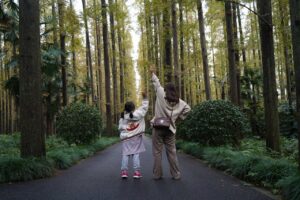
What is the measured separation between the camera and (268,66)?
313 inches

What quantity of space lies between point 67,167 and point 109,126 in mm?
16586

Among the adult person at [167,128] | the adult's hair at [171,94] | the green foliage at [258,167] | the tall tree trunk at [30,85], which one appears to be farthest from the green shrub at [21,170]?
the green foliage at [258,167]

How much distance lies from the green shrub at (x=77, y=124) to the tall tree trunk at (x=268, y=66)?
874 centimetres

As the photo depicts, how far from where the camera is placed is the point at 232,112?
1153 cm

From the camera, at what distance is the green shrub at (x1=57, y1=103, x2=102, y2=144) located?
14.6 meters

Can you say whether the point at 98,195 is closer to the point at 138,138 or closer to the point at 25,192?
the point at 25,192

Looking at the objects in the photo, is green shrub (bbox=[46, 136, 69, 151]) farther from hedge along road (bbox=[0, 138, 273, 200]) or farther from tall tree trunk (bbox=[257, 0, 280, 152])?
tall tree trunk (bbox=[257, 0, 280, 152])

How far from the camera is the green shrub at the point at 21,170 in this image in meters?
6.82

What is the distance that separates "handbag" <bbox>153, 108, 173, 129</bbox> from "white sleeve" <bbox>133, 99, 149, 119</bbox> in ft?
1.97

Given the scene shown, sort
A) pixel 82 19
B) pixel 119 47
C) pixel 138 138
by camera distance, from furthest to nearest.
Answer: pixel 119 47
pixel 82 19
pixel 138 138

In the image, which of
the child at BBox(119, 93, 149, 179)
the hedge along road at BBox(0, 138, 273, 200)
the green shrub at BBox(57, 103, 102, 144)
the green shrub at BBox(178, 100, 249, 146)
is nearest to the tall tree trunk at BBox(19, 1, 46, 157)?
the hedge along road at BBox(0, 138, 273, 200)

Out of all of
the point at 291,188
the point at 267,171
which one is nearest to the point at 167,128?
the point at 267,171

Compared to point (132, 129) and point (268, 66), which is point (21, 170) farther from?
point (268, 66)

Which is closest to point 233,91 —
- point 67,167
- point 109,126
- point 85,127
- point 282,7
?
point 282,7
